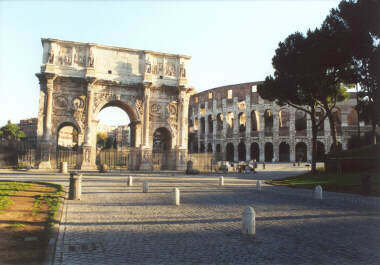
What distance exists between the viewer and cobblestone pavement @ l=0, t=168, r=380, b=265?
170 inches

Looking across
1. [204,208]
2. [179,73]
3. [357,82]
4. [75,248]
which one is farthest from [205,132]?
[75,248]

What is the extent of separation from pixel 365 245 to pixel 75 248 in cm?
454

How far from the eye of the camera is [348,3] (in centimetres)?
1994

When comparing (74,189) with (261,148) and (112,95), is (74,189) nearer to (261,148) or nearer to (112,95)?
(112,95)

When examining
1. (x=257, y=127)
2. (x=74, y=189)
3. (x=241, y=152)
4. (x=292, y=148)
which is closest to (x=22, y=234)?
(x=74, y=189)

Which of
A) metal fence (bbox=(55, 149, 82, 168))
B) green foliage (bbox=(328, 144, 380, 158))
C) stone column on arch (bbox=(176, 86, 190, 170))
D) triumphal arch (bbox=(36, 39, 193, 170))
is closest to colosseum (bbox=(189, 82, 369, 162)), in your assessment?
stone column on arch (bbox=(176, 86, 190, 170))

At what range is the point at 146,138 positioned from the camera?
2767cm

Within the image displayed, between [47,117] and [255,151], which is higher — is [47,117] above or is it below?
above

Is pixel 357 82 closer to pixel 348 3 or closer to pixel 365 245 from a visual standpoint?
pixel 348 3

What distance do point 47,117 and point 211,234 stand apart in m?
23.4

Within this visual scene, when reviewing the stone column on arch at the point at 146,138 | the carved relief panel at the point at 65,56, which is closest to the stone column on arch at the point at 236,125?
the stone column on arch at the point at 146,138

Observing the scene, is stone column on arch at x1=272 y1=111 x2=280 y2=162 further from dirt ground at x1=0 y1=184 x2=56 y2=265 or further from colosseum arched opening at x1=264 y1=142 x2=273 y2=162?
dirt ground at x1=0 y1=184 x2=56 y2=265

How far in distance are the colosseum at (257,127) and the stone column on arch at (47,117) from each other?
25.7 metres

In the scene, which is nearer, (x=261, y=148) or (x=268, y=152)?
(x=261, y=148)
